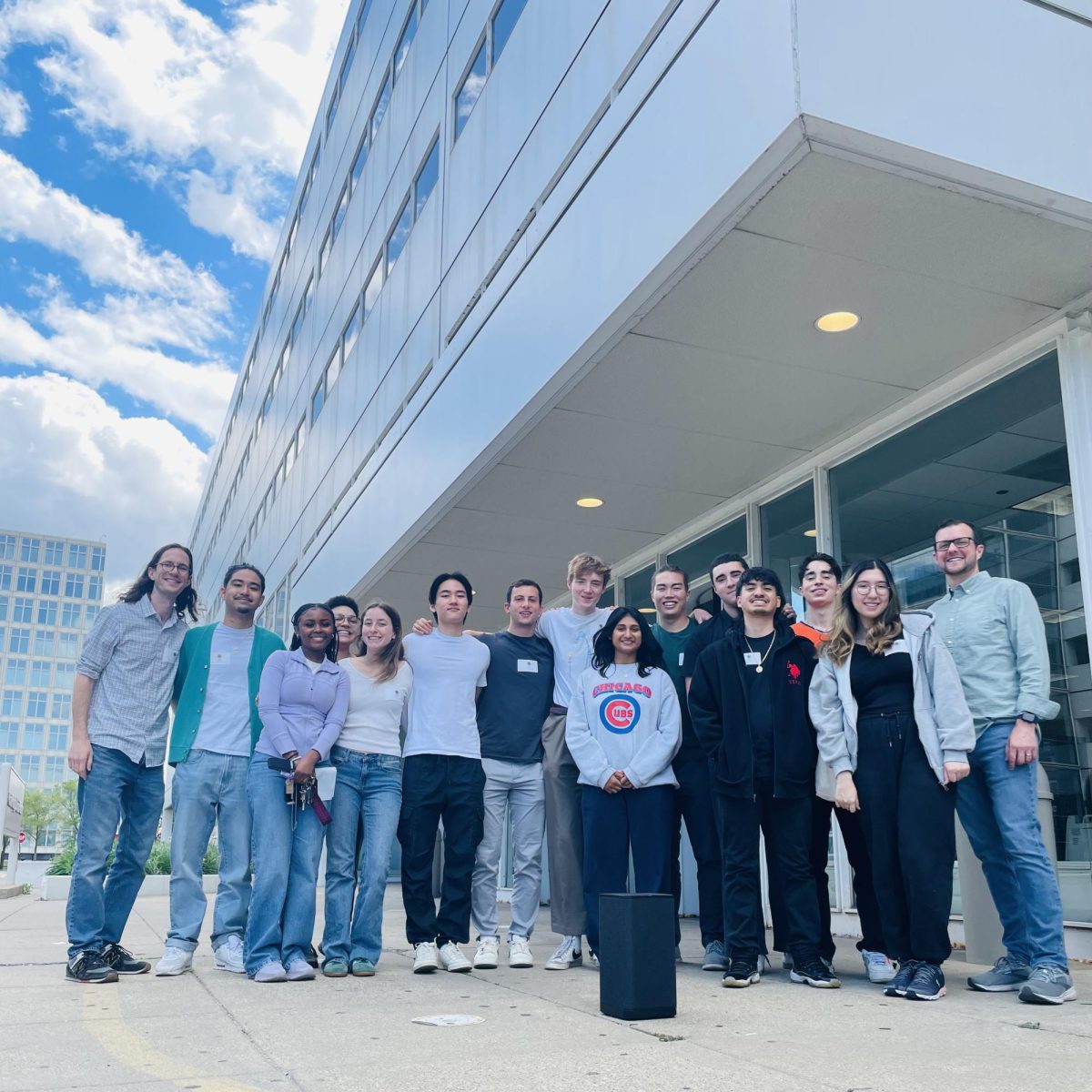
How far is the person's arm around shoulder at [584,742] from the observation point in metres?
4.98

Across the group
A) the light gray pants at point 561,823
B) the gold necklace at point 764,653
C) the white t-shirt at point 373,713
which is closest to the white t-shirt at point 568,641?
the light gray pants at point 561,823

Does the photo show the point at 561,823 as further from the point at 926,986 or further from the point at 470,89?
the point at 470,89

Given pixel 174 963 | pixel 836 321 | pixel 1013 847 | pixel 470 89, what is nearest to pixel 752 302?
pixel 836 321

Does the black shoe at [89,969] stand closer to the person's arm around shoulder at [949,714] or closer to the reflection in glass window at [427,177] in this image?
the person's arm around shoulder at [949,714]

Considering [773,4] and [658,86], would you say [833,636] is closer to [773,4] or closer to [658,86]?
[773,4]

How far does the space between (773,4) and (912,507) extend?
348cm

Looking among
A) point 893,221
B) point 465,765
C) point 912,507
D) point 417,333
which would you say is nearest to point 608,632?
point 465,765

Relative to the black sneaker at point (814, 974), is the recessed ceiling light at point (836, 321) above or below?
above

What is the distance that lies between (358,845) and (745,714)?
1.93 metres

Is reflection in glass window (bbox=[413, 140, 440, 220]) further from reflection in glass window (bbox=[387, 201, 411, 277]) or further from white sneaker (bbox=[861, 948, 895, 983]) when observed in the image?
white sneaker (bbox=[861, 948, 895, 983])

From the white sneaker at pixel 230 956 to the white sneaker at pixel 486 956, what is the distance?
1049 mm

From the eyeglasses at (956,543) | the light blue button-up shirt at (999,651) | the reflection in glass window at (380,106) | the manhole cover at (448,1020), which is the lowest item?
the manhole cover at (448,1020)

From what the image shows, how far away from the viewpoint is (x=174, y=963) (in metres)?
4.80

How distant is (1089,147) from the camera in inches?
200
